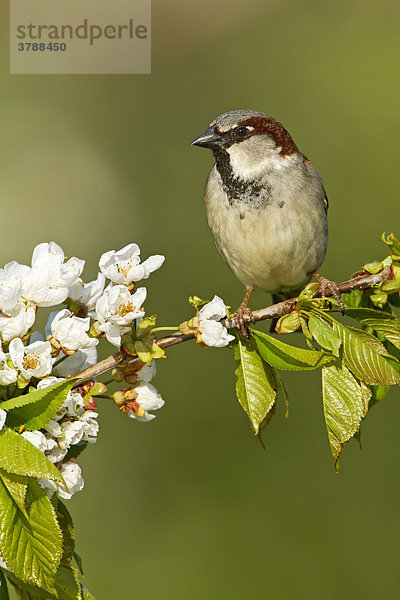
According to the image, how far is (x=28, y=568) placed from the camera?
3.34ft

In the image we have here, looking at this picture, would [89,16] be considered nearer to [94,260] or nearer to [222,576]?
[94,260]

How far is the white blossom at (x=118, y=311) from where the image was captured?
3.82 ft

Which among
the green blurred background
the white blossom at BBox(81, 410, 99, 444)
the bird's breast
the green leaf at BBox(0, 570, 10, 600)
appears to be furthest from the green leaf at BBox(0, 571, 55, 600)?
the green blurred background

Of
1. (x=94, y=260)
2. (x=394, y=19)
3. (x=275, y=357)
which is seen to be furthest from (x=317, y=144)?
(x=275, y=357)

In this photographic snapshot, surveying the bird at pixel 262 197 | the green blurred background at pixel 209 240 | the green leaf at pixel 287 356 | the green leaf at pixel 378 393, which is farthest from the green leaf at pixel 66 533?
the green blurred background at pixel 209 240

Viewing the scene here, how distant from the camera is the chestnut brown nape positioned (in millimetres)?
2468

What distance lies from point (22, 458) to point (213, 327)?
1.32 feet

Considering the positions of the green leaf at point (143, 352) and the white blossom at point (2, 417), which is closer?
the white blossom at point (2, 417)

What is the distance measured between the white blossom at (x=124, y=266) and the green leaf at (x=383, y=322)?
1.44 feet

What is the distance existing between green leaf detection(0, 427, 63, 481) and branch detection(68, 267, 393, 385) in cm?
16

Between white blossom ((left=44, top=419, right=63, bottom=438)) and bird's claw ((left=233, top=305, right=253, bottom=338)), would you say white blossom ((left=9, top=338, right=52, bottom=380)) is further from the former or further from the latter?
bird's claw ((left=233, top=305, right=253, bottom=338))

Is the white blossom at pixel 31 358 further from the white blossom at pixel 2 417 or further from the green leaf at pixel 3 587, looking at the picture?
the green leaf at pixel 3 587

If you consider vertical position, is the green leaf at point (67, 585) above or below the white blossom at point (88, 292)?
below

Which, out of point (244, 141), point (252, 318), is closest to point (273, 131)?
point (244, 141)
